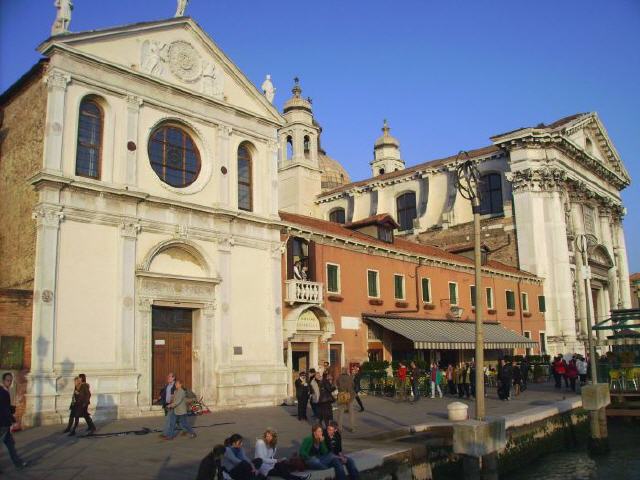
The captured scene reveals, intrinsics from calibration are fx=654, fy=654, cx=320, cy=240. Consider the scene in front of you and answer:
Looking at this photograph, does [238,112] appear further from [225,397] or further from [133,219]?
[225,397]

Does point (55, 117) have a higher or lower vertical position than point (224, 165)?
higher

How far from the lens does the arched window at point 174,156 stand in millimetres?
21500

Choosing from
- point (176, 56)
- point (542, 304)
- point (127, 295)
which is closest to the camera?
point (127, 295)

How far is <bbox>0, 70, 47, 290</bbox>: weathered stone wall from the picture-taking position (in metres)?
18.3

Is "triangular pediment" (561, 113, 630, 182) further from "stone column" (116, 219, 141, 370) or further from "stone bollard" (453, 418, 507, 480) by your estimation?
"stone bollard" (453, 418, 507, 480)

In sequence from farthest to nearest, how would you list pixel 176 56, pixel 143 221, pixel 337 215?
pixel 337 215 → pixel 176 56 → pixel 143 221

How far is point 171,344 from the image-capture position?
68.2 feet

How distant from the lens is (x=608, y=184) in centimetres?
5219

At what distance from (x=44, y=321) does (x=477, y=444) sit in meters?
11.3

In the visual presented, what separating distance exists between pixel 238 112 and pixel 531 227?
25.4 m

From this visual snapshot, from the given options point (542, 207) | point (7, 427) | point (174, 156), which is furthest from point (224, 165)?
point (542, 207)

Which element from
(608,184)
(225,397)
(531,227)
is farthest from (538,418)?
(608,184)

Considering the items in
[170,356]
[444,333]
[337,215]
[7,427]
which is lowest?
[7,427]

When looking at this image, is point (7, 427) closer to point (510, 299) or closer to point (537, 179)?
point (510, 299)
